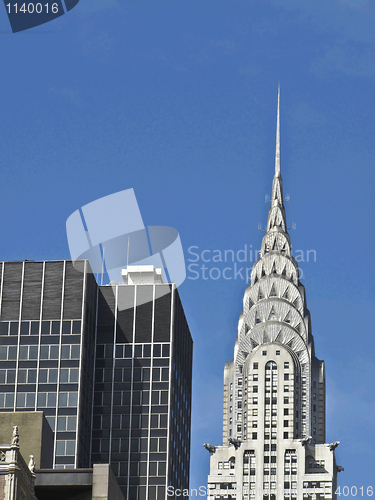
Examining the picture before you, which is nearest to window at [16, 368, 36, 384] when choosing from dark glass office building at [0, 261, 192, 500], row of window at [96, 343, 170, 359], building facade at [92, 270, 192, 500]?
dark glass office building at [0, 261, 192, 500]

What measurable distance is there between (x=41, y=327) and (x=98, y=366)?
440 inches

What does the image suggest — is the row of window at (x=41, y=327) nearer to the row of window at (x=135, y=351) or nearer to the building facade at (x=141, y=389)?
the building facade at (x=141, y=389)

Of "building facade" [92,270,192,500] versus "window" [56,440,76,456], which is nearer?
"window" [56,440,76,456]

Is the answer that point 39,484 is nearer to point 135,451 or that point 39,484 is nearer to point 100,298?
point 135,451

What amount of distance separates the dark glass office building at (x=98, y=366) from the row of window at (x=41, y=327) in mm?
142

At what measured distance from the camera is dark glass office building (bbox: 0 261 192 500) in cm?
18125

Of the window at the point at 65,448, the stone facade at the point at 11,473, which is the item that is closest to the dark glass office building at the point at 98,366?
the window at the point at 65,448

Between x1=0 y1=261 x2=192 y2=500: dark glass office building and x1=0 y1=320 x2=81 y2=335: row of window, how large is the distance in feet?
0.47

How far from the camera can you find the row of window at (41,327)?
608ft

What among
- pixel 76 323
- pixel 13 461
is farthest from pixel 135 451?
pixel 13 461

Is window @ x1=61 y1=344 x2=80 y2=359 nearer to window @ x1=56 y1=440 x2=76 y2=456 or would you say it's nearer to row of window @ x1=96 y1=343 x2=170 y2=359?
row of window @ x1=96 y1=343 x2=170 y2=359

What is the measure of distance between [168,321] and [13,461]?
10807 cm

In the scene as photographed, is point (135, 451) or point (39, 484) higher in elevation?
point (135, 451)

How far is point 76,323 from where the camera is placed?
186 metres
